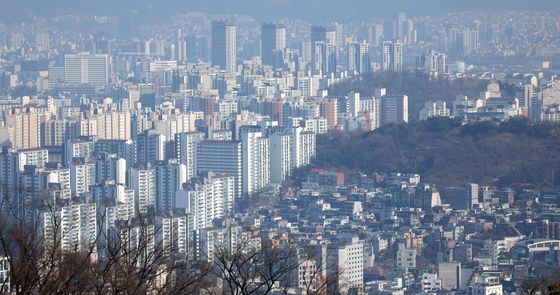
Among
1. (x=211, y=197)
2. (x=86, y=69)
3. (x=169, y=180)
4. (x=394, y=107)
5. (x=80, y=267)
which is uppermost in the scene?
(x=80, y=267)

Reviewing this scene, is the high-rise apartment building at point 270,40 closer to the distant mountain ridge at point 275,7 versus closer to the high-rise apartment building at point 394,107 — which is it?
the distant mountain ridge at point 275,7

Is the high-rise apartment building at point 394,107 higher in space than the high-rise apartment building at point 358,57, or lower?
lower

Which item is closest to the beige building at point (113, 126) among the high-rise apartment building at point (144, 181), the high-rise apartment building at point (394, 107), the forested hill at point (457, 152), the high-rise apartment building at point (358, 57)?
the forested hill at point (457, 152)

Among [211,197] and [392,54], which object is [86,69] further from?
[211,197]

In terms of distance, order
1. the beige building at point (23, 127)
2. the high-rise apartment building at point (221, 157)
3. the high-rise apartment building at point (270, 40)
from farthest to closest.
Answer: the high-rise apartment building at point (270, 40), the beige building at point (23, 127), the high-rise apartment building at point (221, 157)

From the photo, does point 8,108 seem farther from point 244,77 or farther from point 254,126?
point 244,77

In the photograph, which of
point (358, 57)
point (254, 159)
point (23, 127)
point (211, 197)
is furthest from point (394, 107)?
point (211, 197)

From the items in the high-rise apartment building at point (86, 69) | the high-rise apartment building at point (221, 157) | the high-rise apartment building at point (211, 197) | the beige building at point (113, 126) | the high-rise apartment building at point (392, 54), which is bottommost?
the high-rise apartment building at point (211, 197)

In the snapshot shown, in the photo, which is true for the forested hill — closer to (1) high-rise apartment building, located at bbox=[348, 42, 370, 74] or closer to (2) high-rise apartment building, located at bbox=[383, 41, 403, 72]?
(2) high-rise apartment building, located at bbox=[383, 41, 403, 72]
